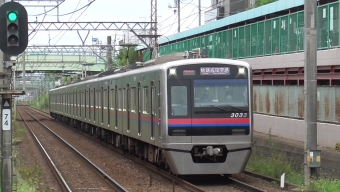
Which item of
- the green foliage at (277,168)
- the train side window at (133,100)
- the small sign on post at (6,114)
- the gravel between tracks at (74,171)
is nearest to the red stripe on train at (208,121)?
the green foliage at (277,168)

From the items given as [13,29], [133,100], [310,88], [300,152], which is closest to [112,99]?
[133,100]

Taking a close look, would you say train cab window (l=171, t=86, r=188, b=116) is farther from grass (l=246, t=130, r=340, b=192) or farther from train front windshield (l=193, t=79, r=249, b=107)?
grass (l=246, t=130, r=340, b=192)

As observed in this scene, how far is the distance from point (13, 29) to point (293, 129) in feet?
50.0

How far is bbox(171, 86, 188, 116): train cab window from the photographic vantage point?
47.7 ft

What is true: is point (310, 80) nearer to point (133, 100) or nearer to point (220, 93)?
point (220, 93)

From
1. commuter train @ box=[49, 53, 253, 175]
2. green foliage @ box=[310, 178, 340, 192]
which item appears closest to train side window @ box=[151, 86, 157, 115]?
commuter train @ box=[49, 53, 253, 175]

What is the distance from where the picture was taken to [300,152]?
773 inches

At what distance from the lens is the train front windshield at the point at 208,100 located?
1448 centimetres

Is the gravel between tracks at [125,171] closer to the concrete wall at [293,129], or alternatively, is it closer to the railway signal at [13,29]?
the railway signal at [13,29]

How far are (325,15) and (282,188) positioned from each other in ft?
30.0

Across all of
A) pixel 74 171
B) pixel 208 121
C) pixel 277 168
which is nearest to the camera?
pixel 208 121

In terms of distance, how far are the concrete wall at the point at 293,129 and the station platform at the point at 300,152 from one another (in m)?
0.24

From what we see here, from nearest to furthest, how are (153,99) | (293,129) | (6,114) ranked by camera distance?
(6,114) → (153,99) → (293,129)

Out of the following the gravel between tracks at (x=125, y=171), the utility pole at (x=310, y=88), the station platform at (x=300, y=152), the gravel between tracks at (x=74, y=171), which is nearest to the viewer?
the utility pole at (x=310, y=88)
